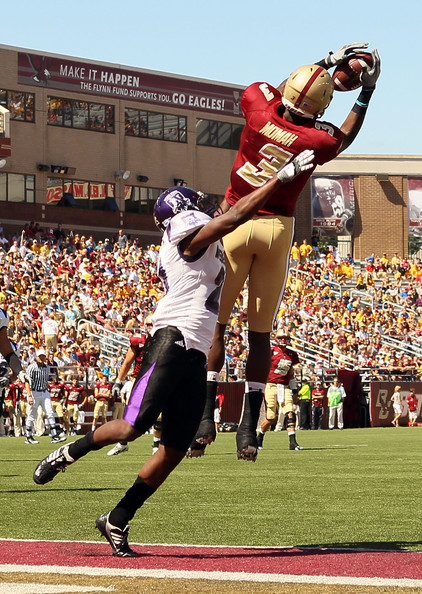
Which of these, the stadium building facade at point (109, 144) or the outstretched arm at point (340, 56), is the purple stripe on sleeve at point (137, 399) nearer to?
the outstretched arm at point (340, 56)

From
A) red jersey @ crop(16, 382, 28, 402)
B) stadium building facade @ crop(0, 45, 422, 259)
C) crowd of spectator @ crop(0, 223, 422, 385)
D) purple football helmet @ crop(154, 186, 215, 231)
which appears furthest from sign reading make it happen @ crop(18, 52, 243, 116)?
purple football helmet @ crop(154, 186, 215, 231)

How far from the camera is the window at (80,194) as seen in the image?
46.5m

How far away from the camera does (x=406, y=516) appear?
968 centimetres

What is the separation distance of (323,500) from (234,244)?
440 cm

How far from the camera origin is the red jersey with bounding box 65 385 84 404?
1072 inches

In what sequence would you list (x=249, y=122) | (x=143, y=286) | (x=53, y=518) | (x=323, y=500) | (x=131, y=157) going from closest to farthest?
(x=249, y=122) < (x=53, y=518) < (x=323, y=500) < (x=143, y=286) < (x=131, y=157)

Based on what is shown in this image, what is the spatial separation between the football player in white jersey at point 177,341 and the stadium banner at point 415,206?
174ft

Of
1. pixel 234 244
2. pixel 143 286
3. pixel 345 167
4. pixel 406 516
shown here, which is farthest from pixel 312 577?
pixel 345 167

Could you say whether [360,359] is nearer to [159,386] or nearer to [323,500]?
[323,500]

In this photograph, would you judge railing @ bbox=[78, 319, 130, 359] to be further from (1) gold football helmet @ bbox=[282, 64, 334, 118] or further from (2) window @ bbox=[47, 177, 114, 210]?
(1) gold football helmet @ bbox=[282, 64, 334, 118]

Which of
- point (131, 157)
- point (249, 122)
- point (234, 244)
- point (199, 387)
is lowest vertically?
point (199, 387)

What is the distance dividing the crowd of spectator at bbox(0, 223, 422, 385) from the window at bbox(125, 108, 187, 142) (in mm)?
7376

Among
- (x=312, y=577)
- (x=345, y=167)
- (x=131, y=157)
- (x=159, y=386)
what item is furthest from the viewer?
(x=345, y=167)

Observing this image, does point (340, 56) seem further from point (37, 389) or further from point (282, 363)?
point (37, 389)
